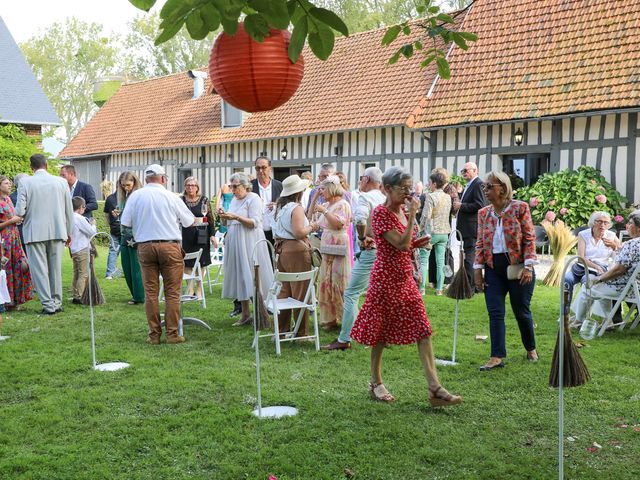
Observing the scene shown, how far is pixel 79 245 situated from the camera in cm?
992

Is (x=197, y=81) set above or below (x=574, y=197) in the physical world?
above

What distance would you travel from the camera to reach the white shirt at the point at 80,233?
9836 mm

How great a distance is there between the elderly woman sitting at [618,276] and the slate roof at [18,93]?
711 inches

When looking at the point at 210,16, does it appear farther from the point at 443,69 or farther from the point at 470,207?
the point at 470,207

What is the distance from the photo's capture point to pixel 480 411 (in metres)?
5.02

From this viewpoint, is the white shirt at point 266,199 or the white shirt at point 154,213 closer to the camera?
the white shirt at point 154,213

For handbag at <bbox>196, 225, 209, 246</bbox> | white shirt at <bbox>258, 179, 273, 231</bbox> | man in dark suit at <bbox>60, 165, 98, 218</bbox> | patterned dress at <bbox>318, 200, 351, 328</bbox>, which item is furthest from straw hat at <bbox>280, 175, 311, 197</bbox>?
man in dark suit at <bbox>60, 165, 98, 218</bbox>

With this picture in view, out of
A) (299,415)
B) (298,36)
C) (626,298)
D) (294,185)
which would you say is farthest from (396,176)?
(626,298)

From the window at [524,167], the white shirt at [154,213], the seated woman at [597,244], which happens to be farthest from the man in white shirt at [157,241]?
the window at [524,167]

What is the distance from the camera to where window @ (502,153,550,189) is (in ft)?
50.0

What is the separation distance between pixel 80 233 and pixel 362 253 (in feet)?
16.7

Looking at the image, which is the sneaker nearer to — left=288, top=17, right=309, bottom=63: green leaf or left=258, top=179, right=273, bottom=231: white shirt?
left=258, top=179, right=273, bottom=231: white shirt

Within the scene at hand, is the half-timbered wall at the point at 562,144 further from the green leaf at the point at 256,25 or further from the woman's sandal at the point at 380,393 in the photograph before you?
the green leaf at the point at 256,25

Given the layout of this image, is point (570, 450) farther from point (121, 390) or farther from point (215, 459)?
point (121, 390)
